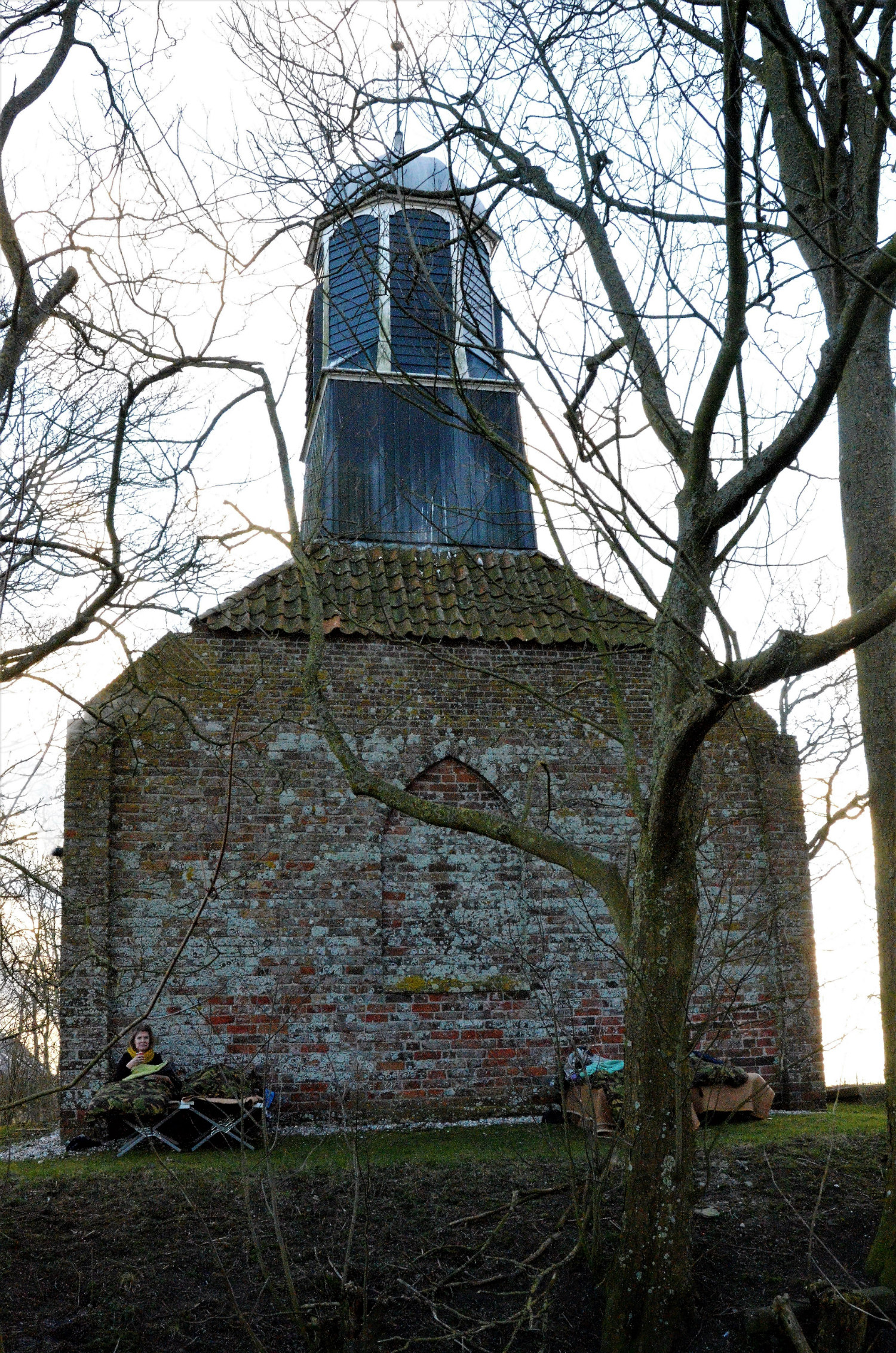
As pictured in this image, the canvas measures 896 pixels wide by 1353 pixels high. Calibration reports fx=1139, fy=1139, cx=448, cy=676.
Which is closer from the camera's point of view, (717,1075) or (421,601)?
(717,1075)

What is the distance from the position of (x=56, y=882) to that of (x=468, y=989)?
4.09 m

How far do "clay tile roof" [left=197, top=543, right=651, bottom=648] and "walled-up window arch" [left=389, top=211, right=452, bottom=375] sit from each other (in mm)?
2103

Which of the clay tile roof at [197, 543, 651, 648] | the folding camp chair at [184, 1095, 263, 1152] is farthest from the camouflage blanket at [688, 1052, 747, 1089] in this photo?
the clay tile roof at [197, 543, 651, 648]

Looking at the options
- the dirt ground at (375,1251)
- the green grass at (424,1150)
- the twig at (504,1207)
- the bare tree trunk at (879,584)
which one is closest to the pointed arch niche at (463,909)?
the green grass at (424,1150)

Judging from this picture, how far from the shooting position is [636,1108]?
5164mm

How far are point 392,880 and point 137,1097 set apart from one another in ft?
9.51

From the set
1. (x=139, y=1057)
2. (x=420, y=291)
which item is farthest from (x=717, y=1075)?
(x=420, y=291)

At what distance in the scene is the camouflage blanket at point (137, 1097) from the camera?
28.5 feet

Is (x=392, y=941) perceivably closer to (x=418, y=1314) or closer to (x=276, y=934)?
(x=276, y=934)

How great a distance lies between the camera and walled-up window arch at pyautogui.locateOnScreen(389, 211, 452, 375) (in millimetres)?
5375

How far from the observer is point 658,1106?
5145mm

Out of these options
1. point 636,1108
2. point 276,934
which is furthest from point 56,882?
point 636,1108

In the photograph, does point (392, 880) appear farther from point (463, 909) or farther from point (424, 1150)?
point (424, 1150)

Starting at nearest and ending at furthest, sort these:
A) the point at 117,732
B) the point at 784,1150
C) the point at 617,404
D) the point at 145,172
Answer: the point at 617,404, the point at 145,172, the point at 784,1150, the point at 117,732
